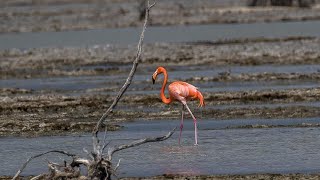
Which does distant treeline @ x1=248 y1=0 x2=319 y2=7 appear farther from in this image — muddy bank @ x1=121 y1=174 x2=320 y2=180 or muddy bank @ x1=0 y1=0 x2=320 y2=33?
muddy bank @ x1=121 y1=174 x2=320 y2=180

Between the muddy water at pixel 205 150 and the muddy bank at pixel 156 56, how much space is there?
12.3 meters

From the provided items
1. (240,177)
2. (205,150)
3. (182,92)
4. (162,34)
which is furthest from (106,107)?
(162,34)

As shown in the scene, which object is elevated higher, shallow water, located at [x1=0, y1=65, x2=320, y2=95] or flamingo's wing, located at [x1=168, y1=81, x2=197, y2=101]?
flamingo's wing, located at [x1=168, y1=81, x2=197, y2=101]

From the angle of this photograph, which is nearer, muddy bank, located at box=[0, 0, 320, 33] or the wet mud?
the wet mud

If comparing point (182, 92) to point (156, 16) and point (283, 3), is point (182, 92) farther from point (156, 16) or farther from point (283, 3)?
point (283, 3)

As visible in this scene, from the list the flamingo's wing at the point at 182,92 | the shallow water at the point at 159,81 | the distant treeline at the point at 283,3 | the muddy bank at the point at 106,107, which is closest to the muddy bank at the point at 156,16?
the distant treeline at the point at 283,3

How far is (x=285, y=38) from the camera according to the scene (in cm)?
3825

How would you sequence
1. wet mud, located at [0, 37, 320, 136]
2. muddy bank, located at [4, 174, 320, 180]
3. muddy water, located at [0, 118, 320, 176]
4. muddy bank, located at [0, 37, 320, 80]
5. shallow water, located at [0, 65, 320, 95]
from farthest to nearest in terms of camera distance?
muddy bank, located at [0, 37, 320, 80], shallow water, located at [0, 65, 320, 95], wet mud, located at [0, 37, 320, 136], muddy water, located at [0, 118, 320, 176], muddy bank, located at [4, 174, 320, 180]

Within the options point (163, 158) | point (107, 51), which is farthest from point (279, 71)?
point (163, 158)

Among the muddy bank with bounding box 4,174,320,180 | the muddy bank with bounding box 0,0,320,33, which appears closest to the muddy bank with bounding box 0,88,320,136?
the muddy bank with bounding box 4,174,320,180

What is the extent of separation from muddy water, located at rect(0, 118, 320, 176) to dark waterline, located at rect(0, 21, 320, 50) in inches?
873

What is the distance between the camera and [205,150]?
15.5m

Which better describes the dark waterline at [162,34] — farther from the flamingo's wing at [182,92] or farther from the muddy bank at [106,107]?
the flamingo's wing at [182,92]

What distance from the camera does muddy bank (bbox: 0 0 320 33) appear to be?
52000 millimetres
